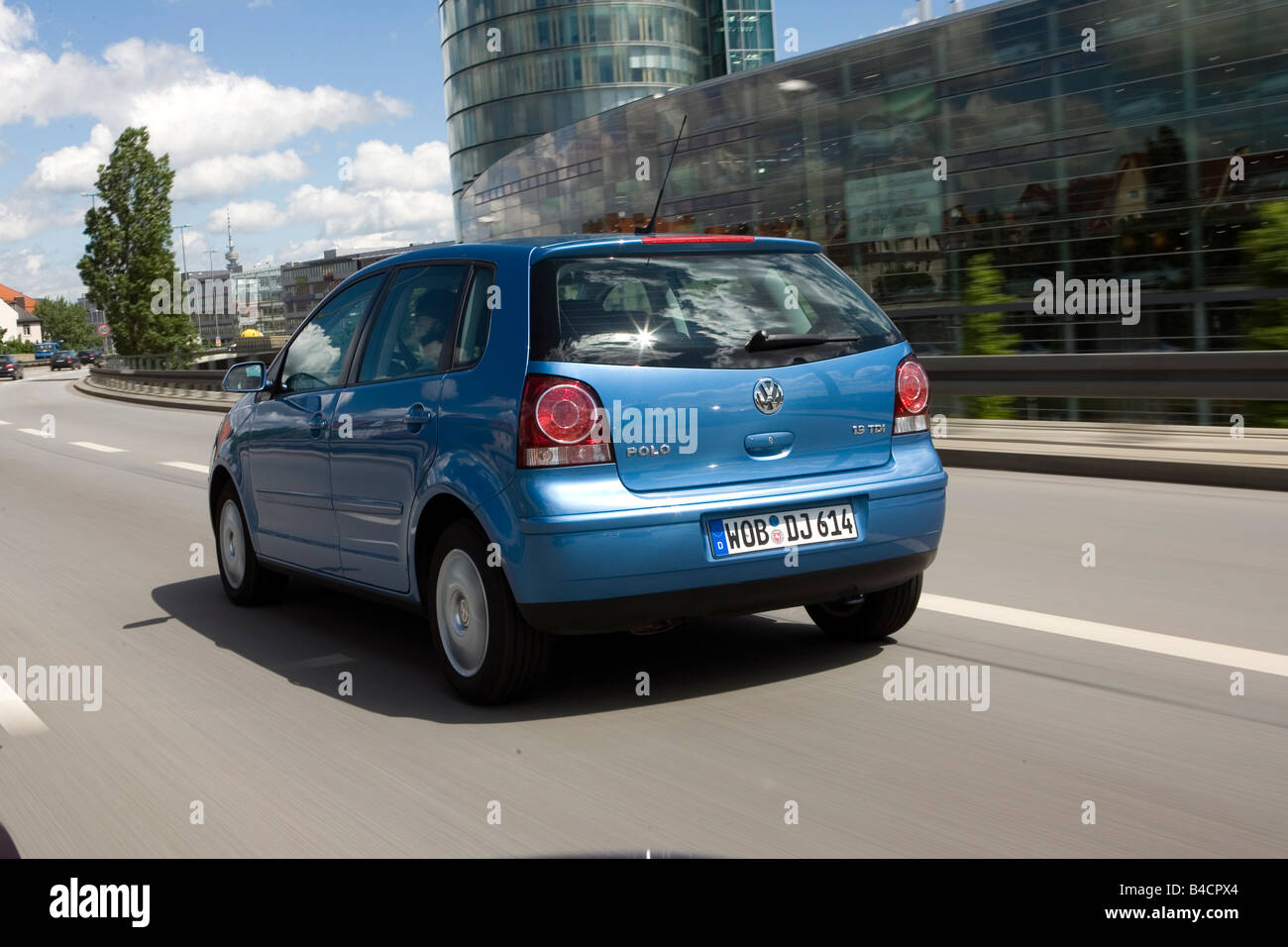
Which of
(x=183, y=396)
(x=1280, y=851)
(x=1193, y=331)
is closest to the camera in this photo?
(x=1280, y=851)

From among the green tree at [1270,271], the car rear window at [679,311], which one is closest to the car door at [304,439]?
the car rear window at [679,311]

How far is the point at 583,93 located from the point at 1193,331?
7067 centimetres

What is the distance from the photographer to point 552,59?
288 ft

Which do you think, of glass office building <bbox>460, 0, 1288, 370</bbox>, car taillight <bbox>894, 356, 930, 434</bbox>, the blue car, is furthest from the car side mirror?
glass office building <bbox>460, 0, 1288, 370</bbox>

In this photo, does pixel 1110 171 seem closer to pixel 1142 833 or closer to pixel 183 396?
pixel 1142 833

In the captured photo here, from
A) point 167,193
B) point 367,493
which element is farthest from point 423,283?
point 167,193

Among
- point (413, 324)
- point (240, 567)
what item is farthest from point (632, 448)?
point (240, 567)

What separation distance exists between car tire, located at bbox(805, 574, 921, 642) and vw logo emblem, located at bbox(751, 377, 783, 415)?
3.25 feet

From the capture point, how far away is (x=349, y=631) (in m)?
6.49

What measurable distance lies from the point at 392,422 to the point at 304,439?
98 centimetres

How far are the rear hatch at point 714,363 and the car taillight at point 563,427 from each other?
0.04 m

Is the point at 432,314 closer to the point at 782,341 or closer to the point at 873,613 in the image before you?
the point at 782,341

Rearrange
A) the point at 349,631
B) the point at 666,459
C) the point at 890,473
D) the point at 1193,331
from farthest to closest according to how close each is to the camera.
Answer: the point at 1193,331, the point at 349,631, the point at 890,473, the point at 666,459

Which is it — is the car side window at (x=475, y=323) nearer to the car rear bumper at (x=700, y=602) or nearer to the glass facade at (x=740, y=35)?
the car rear bumper at (x=700, y=602)
